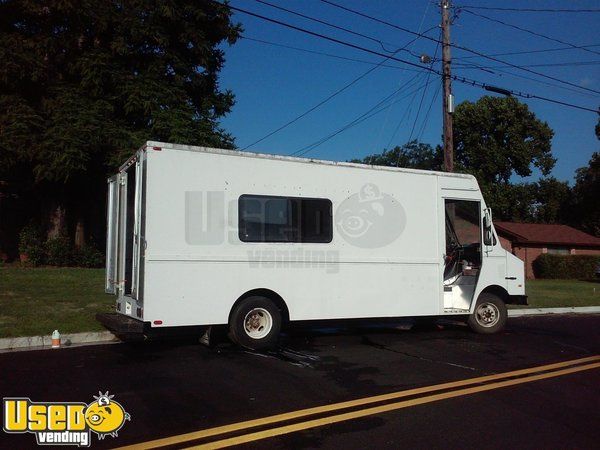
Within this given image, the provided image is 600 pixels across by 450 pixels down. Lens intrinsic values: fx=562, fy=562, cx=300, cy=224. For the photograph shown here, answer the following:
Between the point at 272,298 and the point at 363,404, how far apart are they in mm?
3291

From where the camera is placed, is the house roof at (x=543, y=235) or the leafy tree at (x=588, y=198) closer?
the house roof at (x=543, y=235)

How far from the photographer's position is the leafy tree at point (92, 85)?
1762cm

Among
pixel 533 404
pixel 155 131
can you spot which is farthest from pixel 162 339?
pixel 155 131

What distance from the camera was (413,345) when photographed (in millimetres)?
9469

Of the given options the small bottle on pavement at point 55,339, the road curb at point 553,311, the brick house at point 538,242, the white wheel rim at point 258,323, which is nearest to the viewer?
the white wheel rim at point 258,323

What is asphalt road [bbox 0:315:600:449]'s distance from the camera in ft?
16.0

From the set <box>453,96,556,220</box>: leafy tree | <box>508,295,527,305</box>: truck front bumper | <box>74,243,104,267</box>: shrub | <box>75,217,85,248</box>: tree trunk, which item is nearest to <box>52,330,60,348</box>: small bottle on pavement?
<box>508,295,527,305</box>: truck front bumper

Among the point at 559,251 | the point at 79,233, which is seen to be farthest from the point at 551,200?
the point at 79,233

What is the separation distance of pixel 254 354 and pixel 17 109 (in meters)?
13.9

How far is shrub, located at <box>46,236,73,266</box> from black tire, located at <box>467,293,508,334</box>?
47.1 ft

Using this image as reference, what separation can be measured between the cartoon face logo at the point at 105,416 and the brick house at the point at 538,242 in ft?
104

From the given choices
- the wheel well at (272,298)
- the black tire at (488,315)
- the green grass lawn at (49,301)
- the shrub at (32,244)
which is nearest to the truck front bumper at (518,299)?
the black tire at (488,315)

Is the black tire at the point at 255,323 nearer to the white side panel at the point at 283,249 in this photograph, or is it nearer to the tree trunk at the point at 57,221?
the white side panel at the point at 283,249

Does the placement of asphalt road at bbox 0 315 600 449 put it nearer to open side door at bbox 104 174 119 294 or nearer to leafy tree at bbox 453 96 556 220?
open side door at bbox 104 174 119 294
